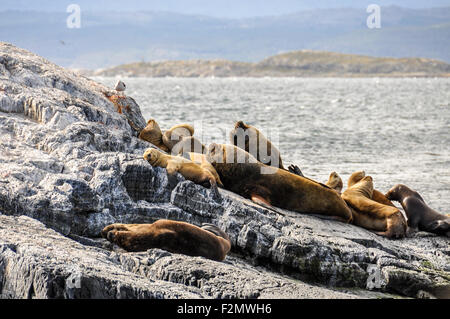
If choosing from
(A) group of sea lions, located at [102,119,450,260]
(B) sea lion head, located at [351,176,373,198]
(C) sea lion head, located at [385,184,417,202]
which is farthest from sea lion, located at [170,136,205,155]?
(C) sea lion head, located at [385,184,417,202]

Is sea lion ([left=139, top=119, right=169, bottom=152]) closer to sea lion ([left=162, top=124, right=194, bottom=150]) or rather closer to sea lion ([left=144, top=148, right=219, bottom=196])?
sea lion ([left=162, top=124, right=194, bottom=150])

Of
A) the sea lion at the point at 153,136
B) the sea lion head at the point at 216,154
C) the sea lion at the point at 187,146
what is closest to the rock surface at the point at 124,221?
the sea lion head at the point at 216,154

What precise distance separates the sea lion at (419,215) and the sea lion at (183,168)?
166 inches

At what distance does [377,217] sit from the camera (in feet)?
31.8

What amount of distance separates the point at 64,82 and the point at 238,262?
177 inches

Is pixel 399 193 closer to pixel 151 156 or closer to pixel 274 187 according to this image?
pixel 274 187

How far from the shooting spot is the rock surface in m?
5.29

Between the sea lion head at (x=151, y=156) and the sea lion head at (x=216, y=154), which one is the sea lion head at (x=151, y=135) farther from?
the sea lion head at (x=151, y=156)

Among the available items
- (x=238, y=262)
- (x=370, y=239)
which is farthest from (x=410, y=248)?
(x=238, y=262)

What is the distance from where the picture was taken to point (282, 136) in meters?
27.3

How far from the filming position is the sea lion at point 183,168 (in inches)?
310

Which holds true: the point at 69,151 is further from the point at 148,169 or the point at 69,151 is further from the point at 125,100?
the point at 125,100

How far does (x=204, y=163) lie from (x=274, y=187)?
Result: 44.2 inches
